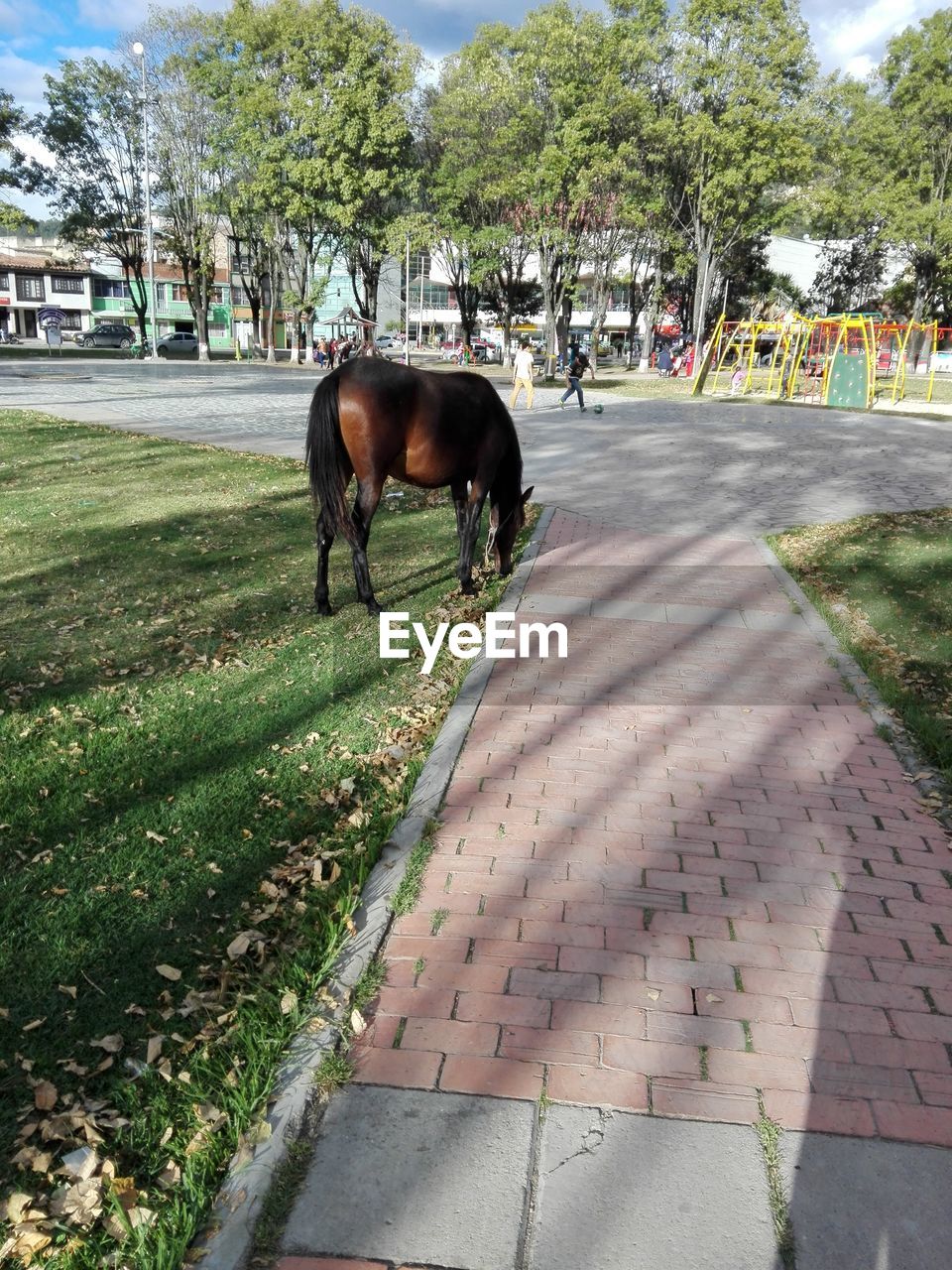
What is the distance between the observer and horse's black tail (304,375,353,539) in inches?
244

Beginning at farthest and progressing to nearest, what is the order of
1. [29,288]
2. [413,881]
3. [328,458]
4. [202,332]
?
[29,288] → [202,332] → [328,458] → [413,881]

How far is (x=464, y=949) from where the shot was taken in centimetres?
328

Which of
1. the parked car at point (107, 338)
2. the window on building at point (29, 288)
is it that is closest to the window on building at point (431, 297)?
the window on building at point (29, 288)

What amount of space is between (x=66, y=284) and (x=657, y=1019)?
8710cm

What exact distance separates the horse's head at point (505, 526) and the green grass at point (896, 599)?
8.73ft

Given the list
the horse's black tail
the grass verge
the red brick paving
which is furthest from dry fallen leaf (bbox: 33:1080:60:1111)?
the horse's black tail

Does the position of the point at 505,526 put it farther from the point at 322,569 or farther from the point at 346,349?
the point at 346,349

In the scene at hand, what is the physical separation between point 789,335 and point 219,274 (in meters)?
66.5

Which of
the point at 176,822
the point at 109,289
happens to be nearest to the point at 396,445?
the point at 176,822

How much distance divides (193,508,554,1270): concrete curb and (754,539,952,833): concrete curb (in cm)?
243

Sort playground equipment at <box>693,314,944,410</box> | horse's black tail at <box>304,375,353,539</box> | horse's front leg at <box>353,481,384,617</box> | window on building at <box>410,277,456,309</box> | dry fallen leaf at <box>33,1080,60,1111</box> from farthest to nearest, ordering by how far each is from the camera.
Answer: window on building at <box>410,277,456,309</box> → playground equipment at <box>693,314,944,410</box> → horse's front leg at <box>353,481,384,617</box> → horse's black tail at <box>304,375,353,539</box> → dry fallen leaf at <box>33,1080,60,1111</box>

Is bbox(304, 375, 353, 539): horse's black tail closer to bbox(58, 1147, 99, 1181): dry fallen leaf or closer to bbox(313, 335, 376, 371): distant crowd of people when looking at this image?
bbox(58, 1147, 99, 1181): dry fallen leaf

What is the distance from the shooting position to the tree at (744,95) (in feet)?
102

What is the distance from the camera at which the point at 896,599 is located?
7703mm
